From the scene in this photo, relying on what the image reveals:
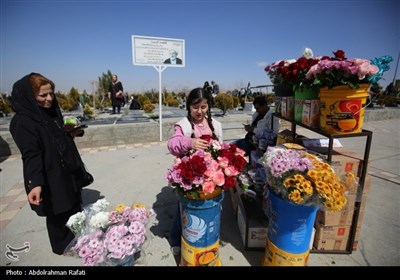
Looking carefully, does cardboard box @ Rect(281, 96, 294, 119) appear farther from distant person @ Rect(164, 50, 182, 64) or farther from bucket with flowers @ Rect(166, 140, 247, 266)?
distant person @ Rect(164, 50, 182, 64)

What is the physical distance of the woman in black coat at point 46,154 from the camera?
1.77m

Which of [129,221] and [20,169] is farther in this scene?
[20,169]

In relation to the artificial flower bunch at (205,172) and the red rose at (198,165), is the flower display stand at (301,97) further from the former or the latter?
the red rose at (198,165)

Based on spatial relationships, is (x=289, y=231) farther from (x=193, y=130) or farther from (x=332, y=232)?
(x=193, y=130)

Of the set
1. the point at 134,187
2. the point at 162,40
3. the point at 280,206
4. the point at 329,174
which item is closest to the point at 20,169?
the point at 134,187

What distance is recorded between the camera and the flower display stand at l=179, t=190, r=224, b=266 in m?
1.72

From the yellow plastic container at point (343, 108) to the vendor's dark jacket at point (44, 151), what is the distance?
8.24 feet

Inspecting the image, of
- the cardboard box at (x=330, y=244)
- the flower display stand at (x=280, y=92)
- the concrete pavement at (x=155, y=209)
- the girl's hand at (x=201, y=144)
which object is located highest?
the flower display stand at (x=280, y=92)

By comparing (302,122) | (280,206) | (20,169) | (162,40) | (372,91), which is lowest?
(20,169)

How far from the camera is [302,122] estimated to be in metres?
2.12

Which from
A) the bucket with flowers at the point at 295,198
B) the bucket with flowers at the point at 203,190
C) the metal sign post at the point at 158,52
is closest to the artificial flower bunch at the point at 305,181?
the bucket with flowers at the point at 295,198
